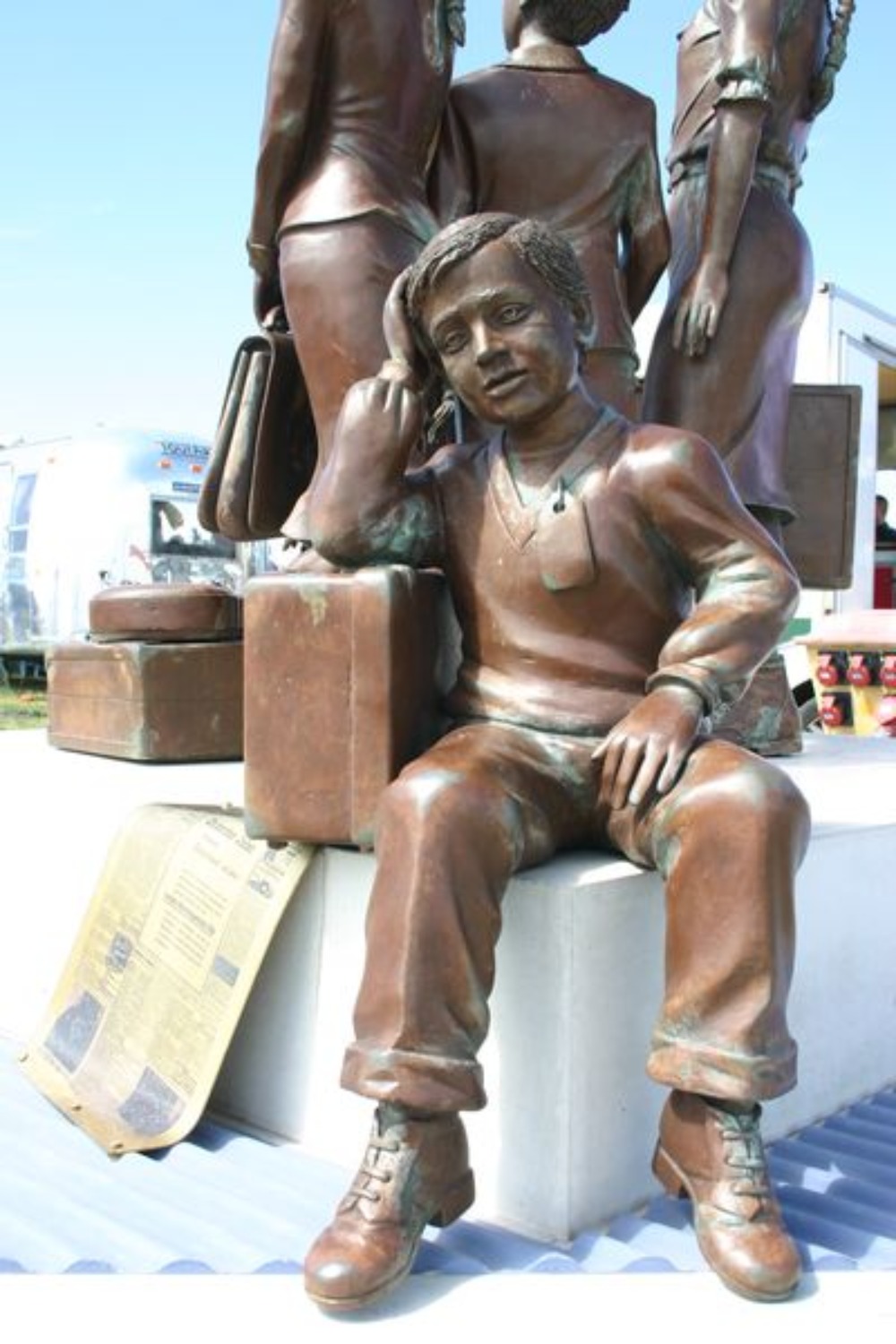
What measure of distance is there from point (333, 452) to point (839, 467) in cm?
204

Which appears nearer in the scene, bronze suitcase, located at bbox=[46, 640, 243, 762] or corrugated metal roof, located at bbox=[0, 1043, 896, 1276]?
corrugated metal roof, located at bbox=[0, 1043, 896, 1276]

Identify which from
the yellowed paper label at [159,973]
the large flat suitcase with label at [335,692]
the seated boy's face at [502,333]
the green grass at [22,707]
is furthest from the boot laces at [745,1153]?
the green grass at [22,707]

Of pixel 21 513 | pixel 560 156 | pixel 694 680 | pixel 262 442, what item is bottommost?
pixel 21 513

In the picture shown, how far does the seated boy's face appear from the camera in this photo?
1.88 metres

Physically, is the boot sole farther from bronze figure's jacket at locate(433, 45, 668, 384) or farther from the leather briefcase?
bronze figure's jacket at locate(433, 45, 668, 384)

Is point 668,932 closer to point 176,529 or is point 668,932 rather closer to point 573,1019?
point 573,1019

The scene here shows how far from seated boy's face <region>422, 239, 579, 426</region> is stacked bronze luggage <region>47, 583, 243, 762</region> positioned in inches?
57.3

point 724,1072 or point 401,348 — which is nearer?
point 724,1072

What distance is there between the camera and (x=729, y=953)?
1593 millimetres

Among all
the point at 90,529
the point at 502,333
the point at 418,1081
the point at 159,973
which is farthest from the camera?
the point at 90,529

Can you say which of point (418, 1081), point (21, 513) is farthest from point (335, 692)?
point (21, 513)

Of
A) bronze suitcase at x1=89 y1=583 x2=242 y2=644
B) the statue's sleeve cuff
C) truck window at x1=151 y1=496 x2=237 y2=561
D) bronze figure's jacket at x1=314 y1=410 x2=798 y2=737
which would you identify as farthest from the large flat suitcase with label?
truck window at x1=151 y1=496 x2=237 y2=561

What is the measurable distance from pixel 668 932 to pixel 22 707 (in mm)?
11340

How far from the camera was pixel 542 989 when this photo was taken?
5.90 feet
